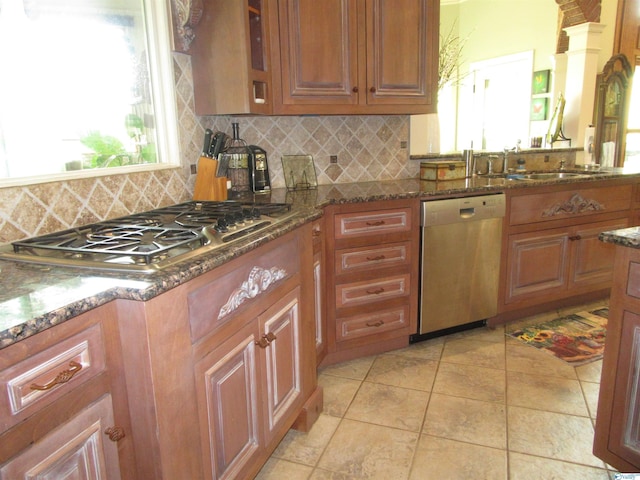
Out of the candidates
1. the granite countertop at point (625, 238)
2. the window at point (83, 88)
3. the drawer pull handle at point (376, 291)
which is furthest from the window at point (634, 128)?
the window at point (83, 88)

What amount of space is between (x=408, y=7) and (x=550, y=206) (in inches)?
57.2

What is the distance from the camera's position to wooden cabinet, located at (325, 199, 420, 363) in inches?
90.1

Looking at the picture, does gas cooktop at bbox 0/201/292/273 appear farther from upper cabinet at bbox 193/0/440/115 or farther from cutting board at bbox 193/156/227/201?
upper cabinet at bbox 193/0/440/115

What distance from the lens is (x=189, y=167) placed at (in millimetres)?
2164

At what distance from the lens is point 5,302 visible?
851 mm

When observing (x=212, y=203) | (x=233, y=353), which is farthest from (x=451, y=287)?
(x=233, y=353)

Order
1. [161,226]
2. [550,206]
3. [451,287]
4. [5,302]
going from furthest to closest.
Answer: [550,206]
[451,287]
[161,226]
[5,302]

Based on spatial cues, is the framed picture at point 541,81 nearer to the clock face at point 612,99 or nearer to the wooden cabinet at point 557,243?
the clock face at point 612,99

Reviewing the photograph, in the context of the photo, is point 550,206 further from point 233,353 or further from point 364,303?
point 233,353

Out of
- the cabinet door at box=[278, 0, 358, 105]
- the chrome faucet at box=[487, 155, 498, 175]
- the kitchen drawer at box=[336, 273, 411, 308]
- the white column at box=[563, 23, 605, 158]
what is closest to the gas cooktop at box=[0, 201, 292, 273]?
the kitchen drawer at box=[336, 273, 411, 308]

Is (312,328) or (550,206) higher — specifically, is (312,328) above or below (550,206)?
below

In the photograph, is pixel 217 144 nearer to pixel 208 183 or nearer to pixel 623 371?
pixel 208 183

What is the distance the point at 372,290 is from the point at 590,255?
5.41 ft

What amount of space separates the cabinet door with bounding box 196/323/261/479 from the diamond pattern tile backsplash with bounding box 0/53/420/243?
736 millimetres
